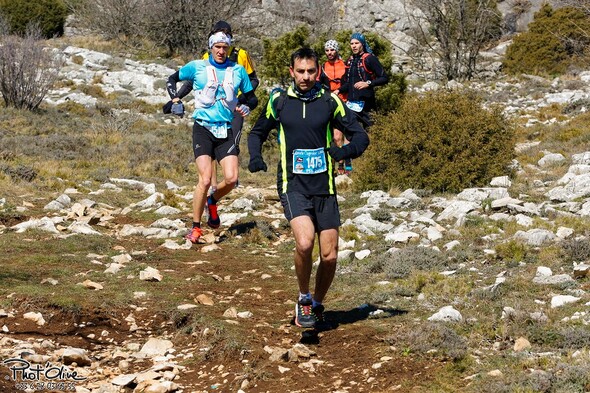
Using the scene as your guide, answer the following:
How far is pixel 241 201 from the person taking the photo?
36.2 feet

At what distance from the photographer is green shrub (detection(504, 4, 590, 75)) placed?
29.5 m

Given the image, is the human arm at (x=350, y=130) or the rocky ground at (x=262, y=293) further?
the human arm at (x=350, y=130)

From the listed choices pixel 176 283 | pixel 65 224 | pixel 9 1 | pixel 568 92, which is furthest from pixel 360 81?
pixel 9 1

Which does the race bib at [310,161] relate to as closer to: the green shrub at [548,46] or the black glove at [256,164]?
the black glove at [256,164]

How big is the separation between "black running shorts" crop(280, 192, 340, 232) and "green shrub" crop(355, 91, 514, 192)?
5477 mm

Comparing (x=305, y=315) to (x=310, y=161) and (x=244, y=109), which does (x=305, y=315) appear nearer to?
(x=310, y=161)

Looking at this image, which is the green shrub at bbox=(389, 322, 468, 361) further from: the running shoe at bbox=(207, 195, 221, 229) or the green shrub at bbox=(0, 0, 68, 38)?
the green shrub at bbox=(0, 0, 68, 38)

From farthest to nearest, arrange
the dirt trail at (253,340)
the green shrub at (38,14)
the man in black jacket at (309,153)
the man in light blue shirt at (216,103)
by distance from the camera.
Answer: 1. the green shrub at (38,14)
2. the man in light blue shirt at (216,103)
3. the man in black jacket at (309,153)
4. the dirt trail at (253,340)

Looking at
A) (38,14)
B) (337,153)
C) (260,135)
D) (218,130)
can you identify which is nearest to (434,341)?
(337,153)

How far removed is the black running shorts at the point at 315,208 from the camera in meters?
5.50

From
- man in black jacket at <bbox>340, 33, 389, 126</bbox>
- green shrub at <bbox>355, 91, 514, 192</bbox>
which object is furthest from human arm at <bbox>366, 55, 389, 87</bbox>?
green shrub at <bbox>355, 91, 514, 192</bbox>

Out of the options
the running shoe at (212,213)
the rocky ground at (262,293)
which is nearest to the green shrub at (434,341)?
the rocky ground at (262,293)

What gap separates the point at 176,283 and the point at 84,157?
892cm

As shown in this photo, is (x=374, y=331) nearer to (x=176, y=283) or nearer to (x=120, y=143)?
(x=176, y=283)
